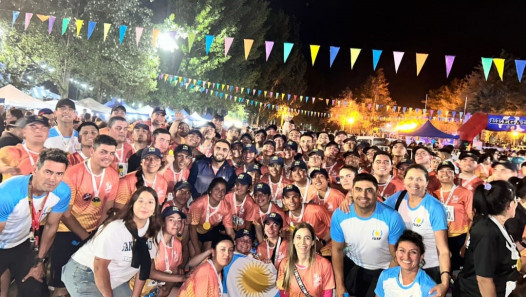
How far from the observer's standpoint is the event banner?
90.7ft

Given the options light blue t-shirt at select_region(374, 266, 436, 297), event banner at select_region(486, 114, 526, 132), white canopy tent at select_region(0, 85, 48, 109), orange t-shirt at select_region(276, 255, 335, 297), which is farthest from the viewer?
event banner at select_region(486, 114, 526, 132)

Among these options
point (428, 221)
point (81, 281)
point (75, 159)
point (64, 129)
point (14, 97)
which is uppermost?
point (14, 97)

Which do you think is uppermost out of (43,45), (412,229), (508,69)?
(508,69)

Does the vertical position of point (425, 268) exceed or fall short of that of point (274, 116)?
it falls short

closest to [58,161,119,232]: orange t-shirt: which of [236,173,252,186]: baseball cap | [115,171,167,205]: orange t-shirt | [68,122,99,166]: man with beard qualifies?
[115,171,167,205]: orange t-shirt

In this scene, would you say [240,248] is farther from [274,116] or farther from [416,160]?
[274,116]

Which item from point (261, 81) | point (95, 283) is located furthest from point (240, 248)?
point (261, 81)

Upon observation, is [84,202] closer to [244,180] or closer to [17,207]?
[17,207]

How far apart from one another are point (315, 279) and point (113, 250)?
2.26m

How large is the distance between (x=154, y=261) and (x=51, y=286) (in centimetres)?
141

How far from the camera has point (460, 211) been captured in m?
5.97

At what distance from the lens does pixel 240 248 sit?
18.6 feet

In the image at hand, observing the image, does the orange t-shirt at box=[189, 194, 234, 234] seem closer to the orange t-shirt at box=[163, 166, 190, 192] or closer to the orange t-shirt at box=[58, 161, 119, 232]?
the orange t-shirt at box=[163, 166, 190, 192]

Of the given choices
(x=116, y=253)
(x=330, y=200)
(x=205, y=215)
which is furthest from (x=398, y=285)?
(x=205, y=215)
